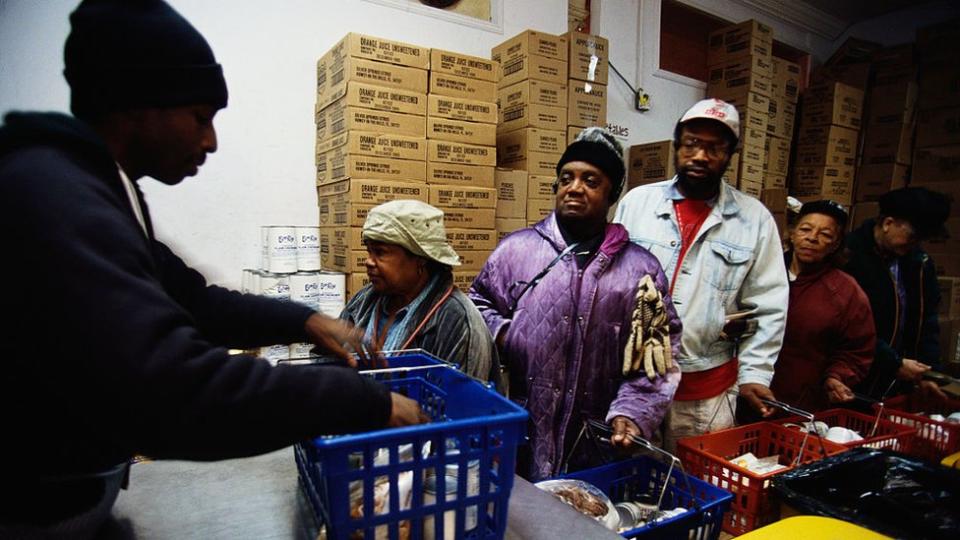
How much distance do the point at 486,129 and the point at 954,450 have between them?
2701mm

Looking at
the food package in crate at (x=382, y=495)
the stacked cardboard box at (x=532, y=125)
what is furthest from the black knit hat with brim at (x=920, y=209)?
the food package in crate at (x=382, y=495)

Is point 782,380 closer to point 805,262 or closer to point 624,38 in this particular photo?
point 805,262

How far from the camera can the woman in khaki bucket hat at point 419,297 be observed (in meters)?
1.60

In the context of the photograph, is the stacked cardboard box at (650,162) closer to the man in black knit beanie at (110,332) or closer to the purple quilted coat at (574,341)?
the purple quilted coat at (574,341)

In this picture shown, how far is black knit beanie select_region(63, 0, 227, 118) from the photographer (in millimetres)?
668

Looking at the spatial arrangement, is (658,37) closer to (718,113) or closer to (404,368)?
(718,113)

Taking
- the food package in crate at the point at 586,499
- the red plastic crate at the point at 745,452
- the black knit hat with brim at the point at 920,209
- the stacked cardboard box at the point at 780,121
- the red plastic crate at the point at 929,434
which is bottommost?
the red plastic crate at the point at 929,434

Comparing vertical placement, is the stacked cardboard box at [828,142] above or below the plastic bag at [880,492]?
above

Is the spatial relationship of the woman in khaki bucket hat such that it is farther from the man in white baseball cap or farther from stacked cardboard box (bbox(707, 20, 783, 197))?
stacked cardboard box (bbox(707, 20, 783, 197))

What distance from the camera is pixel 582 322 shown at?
1.65 meters

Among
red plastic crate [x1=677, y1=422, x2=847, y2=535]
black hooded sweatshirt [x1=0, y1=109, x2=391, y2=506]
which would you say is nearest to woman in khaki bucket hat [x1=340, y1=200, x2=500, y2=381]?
red plastic crate [x1=677, y1=422, x2=847, y2=535]

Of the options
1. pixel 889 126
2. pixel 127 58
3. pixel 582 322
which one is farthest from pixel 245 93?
pixel 889 126

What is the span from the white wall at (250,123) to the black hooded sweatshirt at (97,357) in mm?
2649

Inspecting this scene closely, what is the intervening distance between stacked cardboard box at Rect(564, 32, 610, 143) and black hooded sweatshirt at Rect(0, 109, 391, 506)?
3.38 metres
